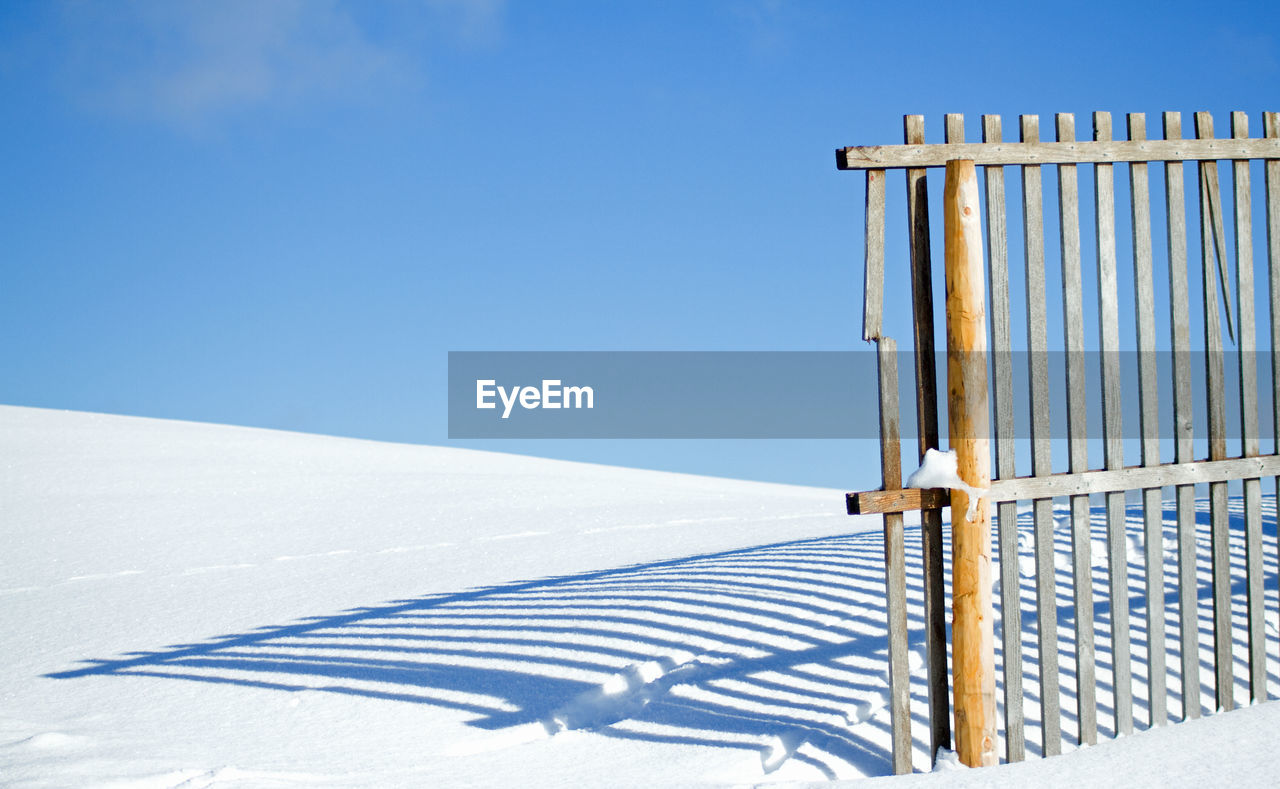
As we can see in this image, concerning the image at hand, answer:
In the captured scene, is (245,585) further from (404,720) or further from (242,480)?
(242,480)

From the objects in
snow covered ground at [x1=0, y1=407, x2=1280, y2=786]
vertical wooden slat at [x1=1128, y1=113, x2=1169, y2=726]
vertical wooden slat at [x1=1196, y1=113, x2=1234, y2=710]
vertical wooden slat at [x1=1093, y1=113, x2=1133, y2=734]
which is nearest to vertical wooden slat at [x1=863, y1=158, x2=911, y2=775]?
snow covered ground at [x1=0, y1=407, x2=1280, y2=786]

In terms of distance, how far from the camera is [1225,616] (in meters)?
4.09

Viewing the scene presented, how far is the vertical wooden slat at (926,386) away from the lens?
11.7ft

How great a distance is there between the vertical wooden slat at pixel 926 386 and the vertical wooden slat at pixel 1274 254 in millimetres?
1760

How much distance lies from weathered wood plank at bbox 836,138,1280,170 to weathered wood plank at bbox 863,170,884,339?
0.24 ft

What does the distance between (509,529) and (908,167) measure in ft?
24.7

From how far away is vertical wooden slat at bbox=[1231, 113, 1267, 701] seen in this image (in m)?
4.14

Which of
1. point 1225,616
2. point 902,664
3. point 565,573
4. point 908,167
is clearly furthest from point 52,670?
point 1225,616

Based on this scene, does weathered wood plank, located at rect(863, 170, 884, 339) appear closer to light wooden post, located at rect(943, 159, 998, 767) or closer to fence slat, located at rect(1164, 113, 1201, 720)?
light wooden post, located at rect(943, 159, 998, 767)

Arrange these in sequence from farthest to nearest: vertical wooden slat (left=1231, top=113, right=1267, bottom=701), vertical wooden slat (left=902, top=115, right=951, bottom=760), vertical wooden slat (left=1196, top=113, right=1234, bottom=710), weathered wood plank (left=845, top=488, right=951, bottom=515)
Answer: vertical wooden slat (left=1231, top=113, right=1267, bottom=701) < vertical wooden slat (left=1196, top=113, right=1234, bottom=710) < vertical wooden slat (left=902, top=115, right=951, bottom=760) < weathered wood plank (left=845, top=488, right=951, bottom=515)

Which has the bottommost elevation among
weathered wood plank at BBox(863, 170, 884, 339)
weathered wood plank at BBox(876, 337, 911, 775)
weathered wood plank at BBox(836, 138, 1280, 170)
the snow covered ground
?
the snow covered ground

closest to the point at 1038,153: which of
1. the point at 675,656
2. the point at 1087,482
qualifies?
the point at 1087,482

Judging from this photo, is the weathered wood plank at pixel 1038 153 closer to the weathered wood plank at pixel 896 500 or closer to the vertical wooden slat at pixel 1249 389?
the vertical wooden slat at pixel 1249 389

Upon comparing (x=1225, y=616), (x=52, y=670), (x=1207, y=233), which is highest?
(x=1207, y=233)
